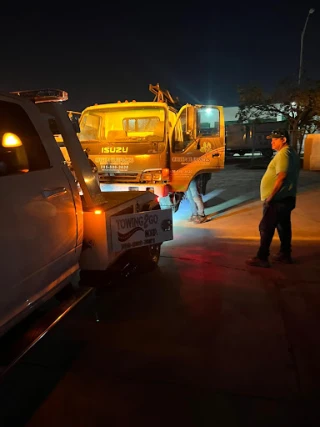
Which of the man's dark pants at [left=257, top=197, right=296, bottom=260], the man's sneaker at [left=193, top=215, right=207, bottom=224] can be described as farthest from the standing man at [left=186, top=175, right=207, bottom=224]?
the man's dark pants at [left=257, top=197, right=296, bottom=260]

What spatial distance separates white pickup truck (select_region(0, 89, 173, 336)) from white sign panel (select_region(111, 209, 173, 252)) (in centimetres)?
1

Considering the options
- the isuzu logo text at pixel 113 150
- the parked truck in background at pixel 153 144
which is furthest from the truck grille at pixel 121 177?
the isuzu logo text at pixel 113 150

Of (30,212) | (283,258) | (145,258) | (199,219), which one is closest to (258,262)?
(283,258)

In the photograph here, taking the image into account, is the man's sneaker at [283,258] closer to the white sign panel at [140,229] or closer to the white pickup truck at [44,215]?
the white sign panel at [140,229]

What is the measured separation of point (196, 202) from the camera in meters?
8.80

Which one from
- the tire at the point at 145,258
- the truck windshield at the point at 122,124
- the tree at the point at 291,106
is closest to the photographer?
the tire at the point at 145,258

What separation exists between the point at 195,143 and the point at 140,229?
14.9 feet

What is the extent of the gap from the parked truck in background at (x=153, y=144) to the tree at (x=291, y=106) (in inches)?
597

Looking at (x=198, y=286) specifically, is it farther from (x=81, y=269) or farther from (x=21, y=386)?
(x=21, y=386)

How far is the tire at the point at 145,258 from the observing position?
16.4ft

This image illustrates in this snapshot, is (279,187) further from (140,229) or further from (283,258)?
(140,229)

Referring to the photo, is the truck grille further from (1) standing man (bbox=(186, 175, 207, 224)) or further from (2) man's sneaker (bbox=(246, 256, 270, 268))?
(2) man's sneaker (bbox=(246, 256, 270, 268))

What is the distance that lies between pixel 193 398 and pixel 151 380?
0.38 meters

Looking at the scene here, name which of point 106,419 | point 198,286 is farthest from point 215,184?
point 106,419
